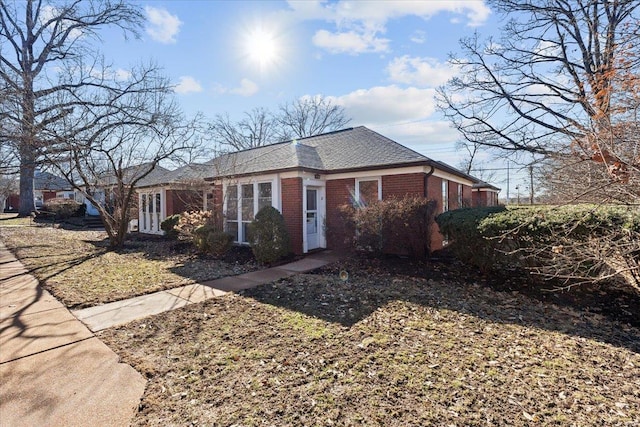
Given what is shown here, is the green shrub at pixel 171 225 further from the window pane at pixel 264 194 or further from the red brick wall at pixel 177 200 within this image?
the window pane at pixel 264 194

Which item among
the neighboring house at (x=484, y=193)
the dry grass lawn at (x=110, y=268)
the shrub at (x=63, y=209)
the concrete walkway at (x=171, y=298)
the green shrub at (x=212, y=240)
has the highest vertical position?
the neighboring house at (x=484, y=193)

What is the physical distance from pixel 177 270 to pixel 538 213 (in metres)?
8.49

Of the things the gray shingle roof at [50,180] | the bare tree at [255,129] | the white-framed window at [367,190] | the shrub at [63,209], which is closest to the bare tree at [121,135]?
the gray shingle roof at [50,180]

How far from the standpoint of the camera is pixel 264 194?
10.9 m

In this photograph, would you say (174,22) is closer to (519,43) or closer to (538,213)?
(538,213)

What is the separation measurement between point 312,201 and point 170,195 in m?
9.27

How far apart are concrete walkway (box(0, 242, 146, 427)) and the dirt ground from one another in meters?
0.20

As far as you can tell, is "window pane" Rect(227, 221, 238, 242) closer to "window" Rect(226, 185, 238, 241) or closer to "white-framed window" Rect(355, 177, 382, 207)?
"window" Rect(226, 185, 238, 241)

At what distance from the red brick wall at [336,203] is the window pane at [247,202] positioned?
2.81 meters

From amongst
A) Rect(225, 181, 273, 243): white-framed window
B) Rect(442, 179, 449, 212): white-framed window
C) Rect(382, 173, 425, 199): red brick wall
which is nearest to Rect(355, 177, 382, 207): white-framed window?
Rect(382, 173, 425, 199): red brick wall

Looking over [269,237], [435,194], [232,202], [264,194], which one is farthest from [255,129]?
[269,237]

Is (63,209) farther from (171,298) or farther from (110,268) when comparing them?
(171,298)

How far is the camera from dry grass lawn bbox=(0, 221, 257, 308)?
6285mm

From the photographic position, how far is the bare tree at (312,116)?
34.4 meters
